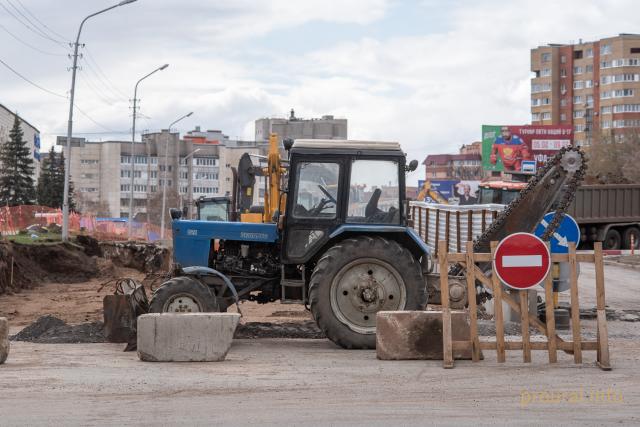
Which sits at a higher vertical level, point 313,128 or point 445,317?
point 313,128

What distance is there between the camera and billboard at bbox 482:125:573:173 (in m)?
84.5

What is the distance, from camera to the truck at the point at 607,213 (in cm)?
4453

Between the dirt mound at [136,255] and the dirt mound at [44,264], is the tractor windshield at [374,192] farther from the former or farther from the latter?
the dirt mound at [136,255]

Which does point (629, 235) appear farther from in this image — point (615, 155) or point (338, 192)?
point (615, 155)

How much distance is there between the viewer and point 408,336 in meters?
12.1

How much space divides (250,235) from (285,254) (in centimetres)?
68

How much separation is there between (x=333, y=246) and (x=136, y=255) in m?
28.4

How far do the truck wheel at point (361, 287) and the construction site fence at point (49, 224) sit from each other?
29.8 m

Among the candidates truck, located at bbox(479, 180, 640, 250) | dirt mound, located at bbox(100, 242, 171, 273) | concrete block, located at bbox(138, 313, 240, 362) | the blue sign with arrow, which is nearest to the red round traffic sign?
concrete block, located at bbox(138, 313, 240, 362)

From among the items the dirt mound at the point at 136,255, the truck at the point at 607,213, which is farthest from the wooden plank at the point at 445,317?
the truck at the point at 607,213

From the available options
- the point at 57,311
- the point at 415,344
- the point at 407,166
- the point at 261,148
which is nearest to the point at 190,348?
the point at 415,344

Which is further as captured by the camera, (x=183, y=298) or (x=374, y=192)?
(x=374, y=192)

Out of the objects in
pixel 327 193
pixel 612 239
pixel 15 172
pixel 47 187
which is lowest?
pixel 612 239

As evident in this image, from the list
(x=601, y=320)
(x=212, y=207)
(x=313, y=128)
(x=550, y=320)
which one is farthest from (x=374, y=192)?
(x=313, y=128)
